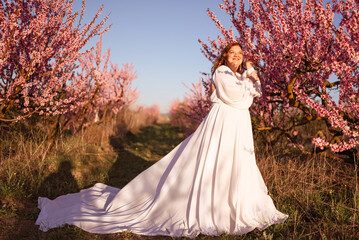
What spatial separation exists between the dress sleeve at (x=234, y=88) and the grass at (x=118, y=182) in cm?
150

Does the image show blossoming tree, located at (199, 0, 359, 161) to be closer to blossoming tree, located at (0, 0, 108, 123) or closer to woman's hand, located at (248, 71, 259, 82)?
woman's hand, located at (248, 71, 259, 82)

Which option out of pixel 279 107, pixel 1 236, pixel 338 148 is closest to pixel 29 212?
pixel 1 236

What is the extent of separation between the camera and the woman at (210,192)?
2996 mm

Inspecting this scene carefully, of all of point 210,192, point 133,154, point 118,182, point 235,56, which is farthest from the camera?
point 133,154

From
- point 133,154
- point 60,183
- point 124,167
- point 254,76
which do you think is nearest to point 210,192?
point 254,76

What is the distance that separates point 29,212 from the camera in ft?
11.6

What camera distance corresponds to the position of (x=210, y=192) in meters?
3.08

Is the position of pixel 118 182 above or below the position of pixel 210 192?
below

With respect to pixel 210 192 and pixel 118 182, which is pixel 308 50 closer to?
pixel 210 192

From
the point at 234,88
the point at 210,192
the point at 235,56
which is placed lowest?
the point at 210,192

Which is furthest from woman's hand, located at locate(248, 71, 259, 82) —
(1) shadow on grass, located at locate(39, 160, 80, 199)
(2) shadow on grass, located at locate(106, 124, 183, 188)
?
(1) shadow on grass, located at locate(39, 160, 80, 199)

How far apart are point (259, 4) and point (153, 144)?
6301 mm

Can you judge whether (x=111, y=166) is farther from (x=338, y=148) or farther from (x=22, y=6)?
(x=338, y=148)

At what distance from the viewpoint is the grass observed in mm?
2938
